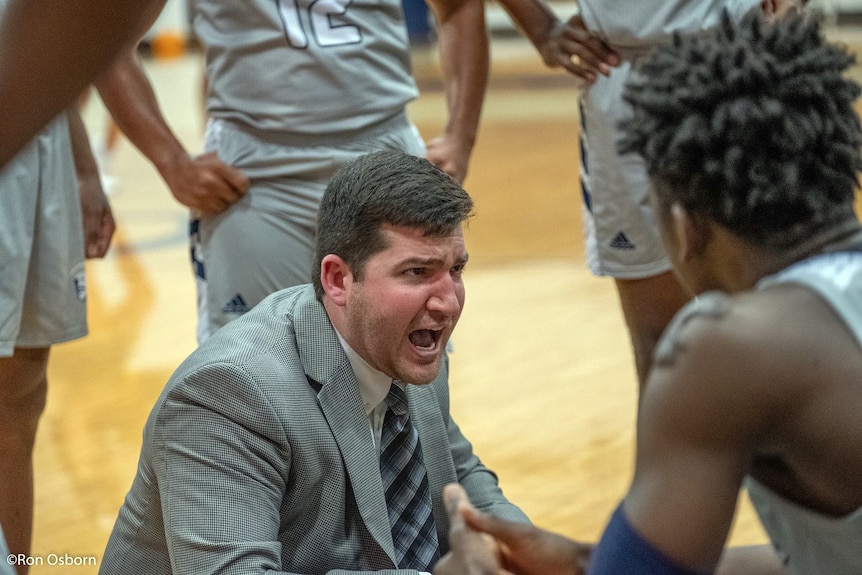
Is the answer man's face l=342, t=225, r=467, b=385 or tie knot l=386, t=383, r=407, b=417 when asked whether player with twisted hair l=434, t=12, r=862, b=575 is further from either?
tie knot l=386, t=383, r=407, b=417

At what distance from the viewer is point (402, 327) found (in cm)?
237

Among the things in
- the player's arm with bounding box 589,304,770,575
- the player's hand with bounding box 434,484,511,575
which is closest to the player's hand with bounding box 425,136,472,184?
the player's hand with bounding box 434,484,511,575

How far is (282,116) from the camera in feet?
10.3

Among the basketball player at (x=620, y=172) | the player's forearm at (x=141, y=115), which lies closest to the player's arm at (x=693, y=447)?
the basketball player at (x=620, y=172)

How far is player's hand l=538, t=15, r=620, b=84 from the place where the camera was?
10.6ft

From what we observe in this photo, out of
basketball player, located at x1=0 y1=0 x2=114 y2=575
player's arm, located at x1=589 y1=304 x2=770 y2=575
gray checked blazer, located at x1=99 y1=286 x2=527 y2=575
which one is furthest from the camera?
basketball player, located at x1=0 y1=0 x2=114 y2=575

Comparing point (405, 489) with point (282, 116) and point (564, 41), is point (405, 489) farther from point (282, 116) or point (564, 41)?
point (564, 41)

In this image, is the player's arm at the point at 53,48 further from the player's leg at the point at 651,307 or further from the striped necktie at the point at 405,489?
the player's leg at the point at 651,307

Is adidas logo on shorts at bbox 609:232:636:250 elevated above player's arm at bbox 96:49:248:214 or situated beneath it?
situated beneath

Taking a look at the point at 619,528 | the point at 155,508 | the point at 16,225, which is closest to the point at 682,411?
the point at 619,528

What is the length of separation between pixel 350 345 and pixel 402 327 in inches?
4.3

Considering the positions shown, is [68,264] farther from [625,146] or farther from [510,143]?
[510,143]

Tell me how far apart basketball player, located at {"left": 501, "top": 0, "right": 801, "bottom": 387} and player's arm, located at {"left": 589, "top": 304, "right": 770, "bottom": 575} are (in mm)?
1787

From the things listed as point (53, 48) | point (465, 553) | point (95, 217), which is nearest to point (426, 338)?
point (465, 553)
